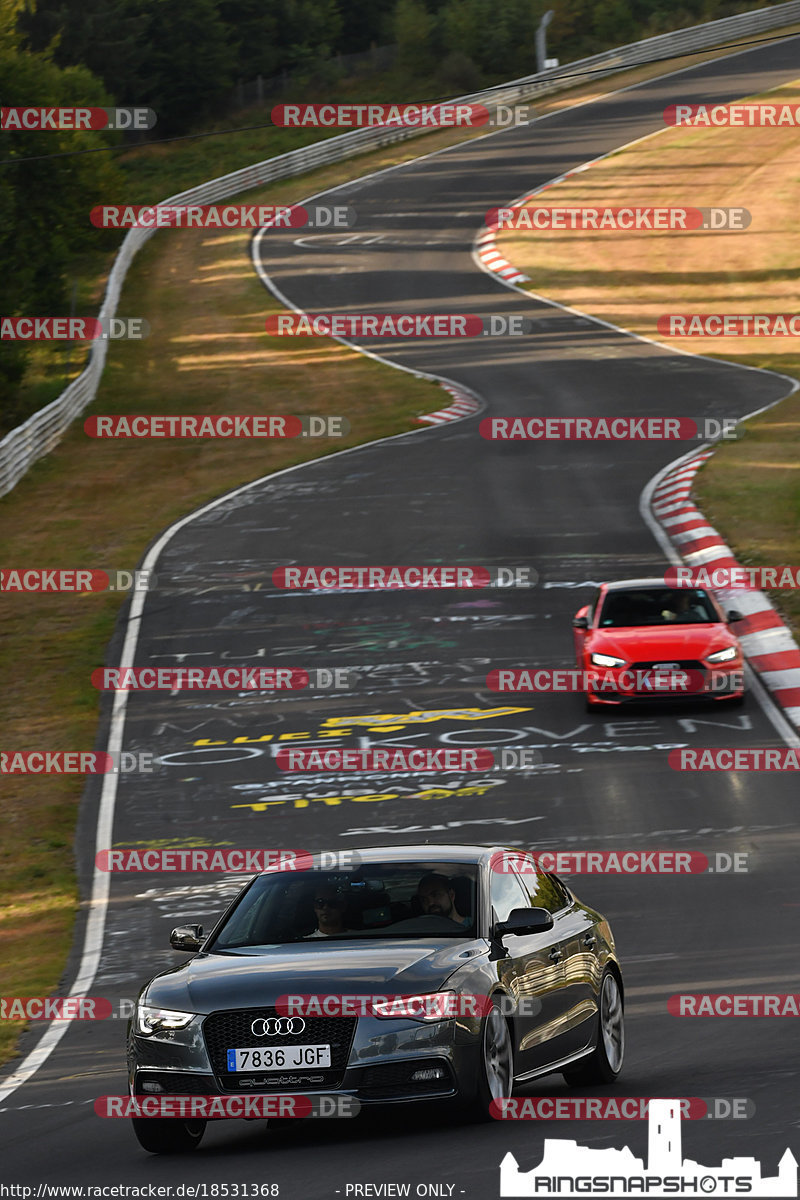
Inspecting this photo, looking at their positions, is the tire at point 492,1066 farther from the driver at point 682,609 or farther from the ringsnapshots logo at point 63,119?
the ringsnapshots logo at point 63,119

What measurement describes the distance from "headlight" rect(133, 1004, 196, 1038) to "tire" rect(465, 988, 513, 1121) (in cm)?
130

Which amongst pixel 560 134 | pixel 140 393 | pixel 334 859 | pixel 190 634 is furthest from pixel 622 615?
pixel 560 134

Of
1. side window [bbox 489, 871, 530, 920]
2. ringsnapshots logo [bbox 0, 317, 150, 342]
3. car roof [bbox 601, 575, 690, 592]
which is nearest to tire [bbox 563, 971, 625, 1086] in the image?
side window [bbox 489, 871, 530, 920]

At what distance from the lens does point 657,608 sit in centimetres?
2186

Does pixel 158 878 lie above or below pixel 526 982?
below

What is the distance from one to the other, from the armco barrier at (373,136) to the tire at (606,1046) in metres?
34.6

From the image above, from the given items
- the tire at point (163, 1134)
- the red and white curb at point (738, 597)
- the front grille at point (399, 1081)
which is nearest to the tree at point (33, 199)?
the red and white curb at point (738, 597)

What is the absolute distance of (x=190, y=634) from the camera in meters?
26.1

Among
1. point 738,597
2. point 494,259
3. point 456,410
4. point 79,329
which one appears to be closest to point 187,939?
point 738,597

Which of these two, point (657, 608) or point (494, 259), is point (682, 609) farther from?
point (494, 259)

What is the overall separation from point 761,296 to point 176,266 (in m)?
19.6

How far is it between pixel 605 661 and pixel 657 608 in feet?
4.04

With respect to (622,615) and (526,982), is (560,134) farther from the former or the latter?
(526,982)

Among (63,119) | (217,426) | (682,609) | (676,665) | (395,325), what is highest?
(63,119)
